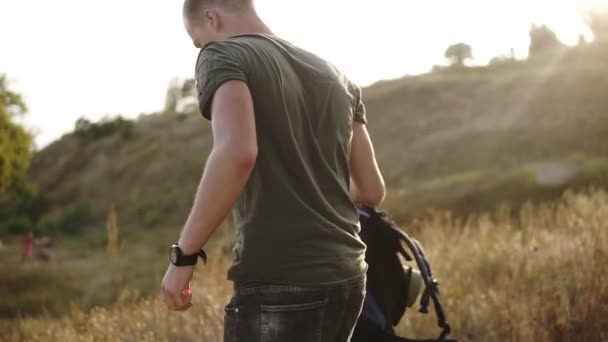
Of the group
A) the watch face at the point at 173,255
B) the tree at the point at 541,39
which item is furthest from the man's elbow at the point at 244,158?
the tree at the point at 541,39

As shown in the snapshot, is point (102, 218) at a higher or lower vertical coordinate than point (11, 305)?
lower

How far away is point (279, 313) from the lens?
2357mm

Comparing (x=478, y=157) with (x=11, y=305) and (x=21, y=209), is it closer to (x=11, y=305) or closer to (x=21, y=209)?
(x=11, y=305)

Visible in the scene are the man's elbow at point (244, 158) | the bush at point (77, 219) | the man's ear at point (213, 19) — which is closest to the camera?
the man's elbow at point (244, 158)

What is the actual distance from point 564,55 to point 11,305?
36.4 m

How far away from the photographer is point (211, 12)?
2486mm

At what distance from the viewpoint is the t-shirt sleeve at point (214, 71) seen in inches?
89.1

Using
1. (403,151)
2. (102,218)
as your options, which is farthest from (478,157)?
(102,218)

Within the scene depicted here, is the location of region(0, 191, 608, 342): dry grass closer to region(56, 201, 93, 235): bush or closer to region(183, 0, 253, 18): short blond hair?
region(183, 0, 253, 18): short blond hair

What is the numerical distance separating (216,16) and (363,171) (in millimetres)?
789

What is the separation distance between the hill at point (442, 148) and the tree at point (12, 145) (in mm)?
7913

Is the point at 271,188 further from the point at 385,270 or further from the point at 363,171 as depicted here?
the point at 385,270

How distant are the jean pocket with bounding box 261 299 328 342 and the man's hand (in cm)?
22

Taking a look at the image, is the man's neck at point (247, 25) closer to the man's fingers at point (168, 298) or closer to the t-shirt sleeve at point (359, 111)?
the t-shirt sleeve at point (359, 111)
